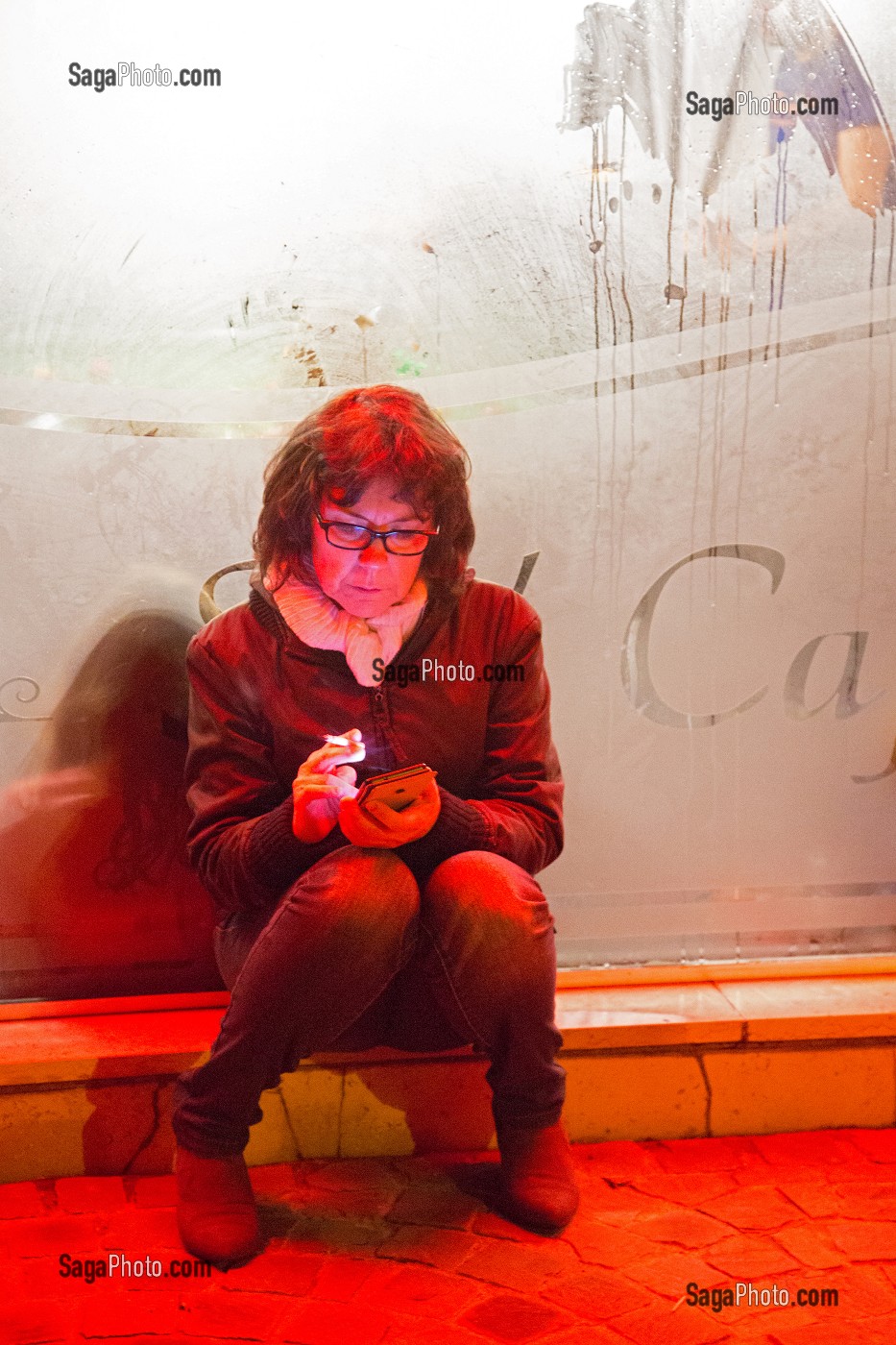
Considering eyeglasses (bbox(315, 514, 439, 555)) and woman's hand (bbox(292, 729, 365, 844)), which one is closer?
woman's hand (bbox(292, 729, 365, 844))

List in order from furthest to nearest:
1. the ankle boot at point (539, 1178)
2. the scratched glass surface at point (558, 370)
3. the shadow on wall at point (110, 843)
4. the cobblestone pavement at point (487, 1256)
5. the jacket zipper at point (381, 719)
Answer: the shadow on wall at point (110, 843), the scratched glass surface at point (558, 370), the jacket zipper at point (381, 719), the ankle boot at point (539, 1178), the cobblestone pavement at point (487, 1256)

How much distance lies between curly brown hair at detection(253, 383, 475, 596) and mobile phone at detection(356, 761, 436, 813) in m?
0.44

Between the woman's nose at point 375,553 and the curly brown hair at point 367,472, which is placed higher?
the curly brown hair at point 367,472

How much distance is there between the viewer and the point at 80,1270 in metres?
2.12

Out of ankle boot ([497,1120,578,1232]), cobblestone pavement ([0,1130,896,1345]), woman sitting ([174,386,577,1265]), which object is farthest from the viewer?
ankle boot ([497,1120,578,1232])

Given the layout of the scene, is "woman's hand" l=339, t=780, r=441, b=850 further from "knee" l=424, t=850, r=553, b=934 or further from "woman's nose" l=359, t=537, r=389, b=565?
"woman's nose" l=359, t=537, r=389, b=565

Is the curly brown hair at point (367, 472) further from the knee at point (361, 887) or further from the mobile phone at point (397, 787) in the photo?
the knee at point (361, 887)

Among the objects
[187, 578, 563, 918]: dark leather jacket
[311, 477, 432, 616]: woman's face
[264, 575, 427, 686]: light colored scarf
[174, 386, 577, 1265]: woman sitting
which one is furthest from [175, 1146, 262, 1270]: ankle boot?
[311, 477, 432, 616]: woman's face

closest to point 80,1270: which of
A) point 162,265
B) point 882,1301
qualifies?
point 882,1301

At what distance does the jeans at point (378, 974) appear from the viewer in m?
2.04

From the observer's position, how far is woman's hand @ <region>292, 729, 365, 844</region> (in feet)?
6.98

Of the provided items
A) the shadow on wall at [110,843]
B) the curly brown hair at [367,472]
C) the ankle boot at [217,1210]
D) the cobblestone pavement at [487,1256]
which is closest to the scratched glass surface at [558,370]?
the shadow on wall at [110,843]

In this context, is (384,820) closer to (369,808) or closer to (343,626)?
(369,808)

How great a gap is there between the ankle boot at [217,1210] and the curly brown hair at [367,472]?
1.09 meters
